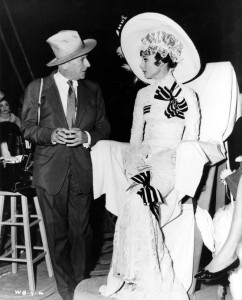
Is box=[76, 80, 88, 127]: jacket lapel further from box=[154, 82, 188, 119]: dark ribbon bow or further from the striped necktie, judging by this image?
box=[154, 82, 188, 119]: dark ribbon bow

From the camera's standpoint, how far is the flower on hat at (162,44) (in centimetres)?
248

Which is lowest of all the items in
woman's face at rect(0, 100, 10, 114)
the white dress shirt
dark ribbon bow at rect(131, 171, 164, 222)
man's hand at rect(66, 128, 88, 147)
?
dark ribbon bow at rect(131, 171, 164, 222)

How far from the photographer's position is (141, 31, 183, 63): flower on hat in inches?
97.6

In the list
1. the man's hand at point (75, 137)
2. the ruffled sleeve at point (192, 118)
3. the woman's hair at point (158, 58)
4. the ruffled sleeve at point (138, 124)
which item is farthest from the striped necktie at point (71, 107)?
the ruffled sleeve at point (192, 118)

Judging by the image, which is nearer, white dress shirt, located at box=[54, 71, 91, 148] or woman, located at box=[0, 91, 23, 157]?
white dress shirt, located at box=[54, 71, 91, 148]

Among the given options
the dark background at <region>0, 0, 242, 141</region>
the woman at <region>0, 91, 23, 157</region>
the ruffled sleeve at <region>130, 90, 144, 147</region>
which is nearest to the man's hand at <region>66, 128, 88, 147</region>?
the ruffled sleeve at <region>130, 90, 144, 147</region>

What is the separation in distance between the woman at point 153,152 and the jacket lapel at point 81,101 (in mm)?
388

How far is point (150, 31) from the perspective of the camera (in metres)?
2.54

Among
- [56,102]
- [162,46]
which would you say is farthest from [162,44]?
[56,102]

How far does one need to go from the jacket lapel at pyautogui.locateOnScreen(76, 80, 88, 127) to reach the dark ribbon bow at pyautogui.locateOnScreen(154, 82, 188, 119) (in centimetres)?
54

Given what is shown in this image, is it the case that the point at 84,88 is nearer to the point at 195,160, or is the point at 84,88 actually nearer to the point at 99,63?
the point at 195,160

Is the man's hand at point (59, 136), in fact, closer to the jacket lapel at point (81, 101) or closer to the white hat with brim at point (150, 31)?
the jacket lapel at point (81, 101)

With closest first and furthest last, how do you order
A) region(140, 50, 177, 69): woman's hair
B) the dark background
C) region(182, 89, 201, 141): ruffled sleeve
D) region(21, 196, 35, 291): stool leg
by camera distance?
region(182, 89, 201, 141): ruffled sleeve, region(140, 50, 177, 69): woman's hair, region(21, 196, 35, 291): stool leg, the dark background

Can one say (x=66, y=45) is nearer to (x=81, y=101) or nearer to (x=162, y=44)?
(x=81, y=101)
